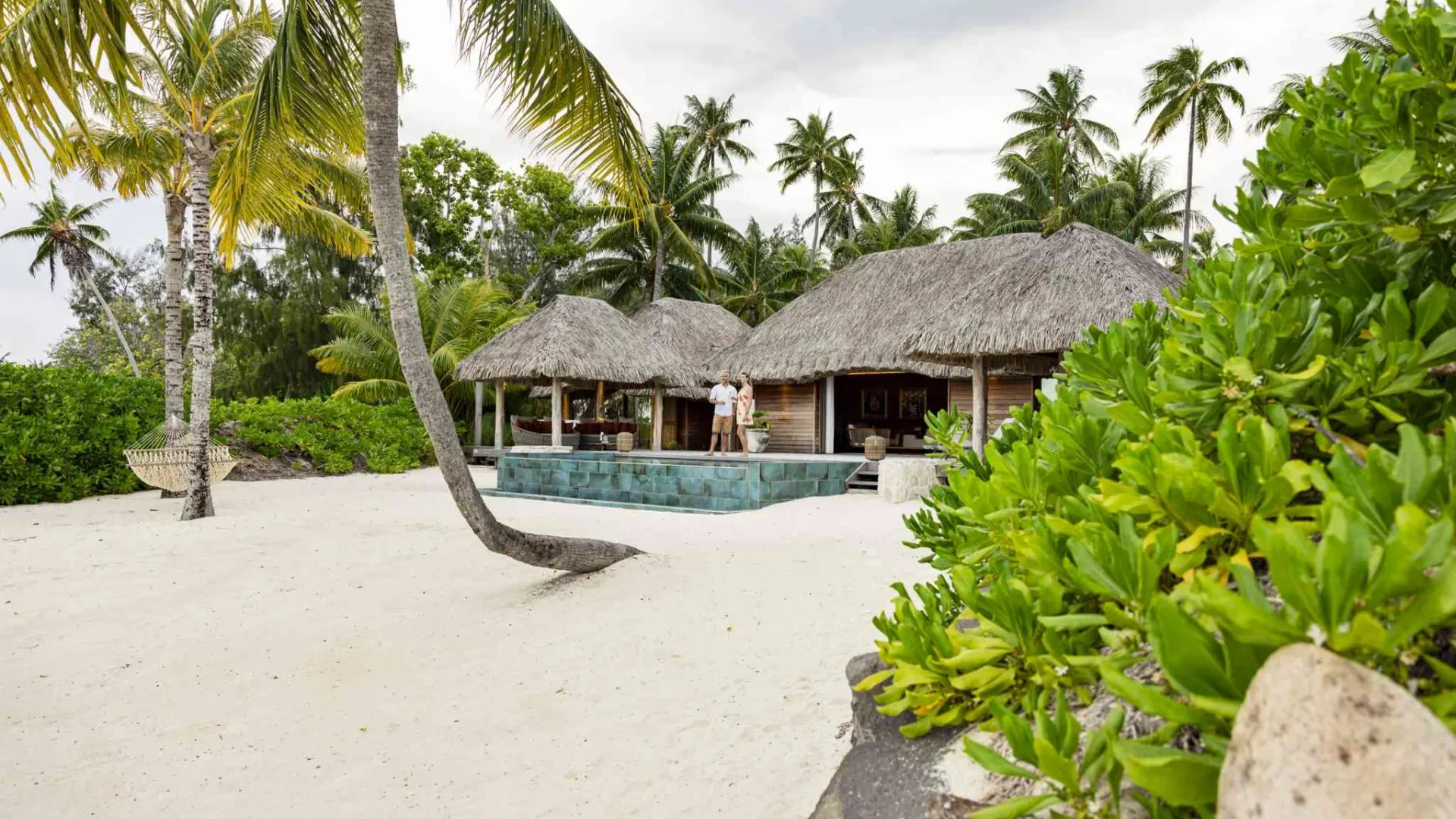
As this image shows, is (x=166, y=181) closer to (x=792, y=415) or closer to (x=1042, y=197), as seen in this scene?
(x=792, y=415)

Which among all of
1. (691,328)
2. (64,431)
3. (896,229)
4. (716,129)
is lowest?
(64,431)

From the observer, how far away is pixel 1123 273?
38.3ft

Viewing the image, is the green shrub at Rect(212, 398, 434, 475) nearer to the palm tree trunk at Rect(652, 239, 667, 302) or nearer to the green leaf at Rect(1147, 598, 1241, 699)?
the palm tree trunk at Rect(652, 239, 667, 302)

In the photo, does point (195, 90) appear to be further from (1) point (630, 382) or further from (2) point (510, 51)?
(1) point (630, 382)

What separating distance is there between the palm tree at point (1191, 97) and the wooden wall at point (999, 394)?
987 cm

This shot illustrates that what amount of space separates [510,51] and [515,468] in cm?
809

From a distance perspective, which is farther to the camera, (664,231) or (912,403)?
(664,231)

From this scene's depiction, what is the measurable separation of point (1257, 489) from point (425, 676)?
13.4 ft

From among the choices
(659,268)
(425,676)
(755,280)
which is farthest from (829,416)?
(425,676)

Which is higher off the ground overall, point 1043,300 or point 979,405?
point 1043,300

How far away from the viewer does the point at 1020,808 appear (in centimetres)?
78

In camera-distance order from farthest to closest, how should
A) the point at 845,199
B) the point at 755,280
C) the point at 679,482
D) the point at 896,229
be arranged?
the point at 845,199 → the point at 896,229 → the point at 755,280 → the point at 679,482

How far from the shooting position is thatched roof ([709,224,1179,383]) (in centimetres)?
1129

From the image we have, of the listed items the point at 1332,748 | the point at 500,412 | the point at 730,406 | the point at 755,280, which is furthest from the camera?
the point at 755,280
